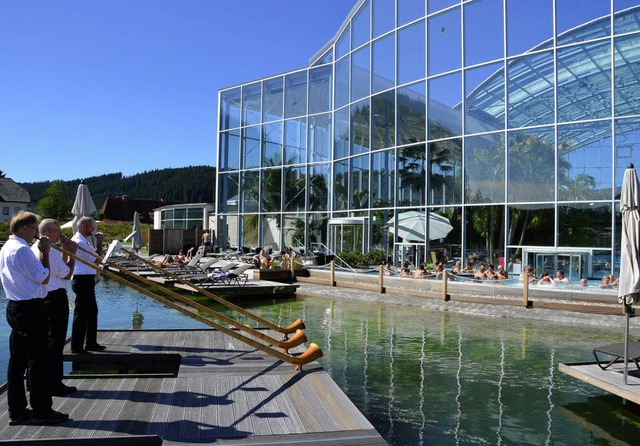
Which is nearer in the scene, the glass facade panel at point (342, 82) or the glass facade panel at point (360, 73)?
the glass facade panel at point (360, 73)

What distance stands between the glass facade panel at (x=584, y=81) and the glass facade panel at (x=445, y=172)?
418 centimetres

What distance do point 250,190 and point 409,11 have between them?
14.1 meters

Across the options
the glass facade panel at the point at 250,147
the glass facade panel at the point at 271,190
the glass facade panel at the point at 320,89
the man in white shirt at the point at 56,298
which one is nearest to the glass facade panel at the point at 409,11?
the glass facade panel at the point at 320,89

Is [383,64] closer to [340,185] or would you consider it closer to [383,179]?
[383,179]

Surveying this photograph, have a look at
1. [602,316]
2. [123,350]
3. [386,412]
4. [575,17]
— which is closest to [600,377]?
[386,412]

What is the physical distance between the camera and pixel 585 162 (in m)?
18.5

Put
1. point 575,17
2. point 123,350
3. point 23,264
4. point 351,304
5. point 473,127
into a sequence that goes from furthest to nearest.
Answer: point 473,127 < point 575,17 < point 351,304 < point 123,350 < point 23,264

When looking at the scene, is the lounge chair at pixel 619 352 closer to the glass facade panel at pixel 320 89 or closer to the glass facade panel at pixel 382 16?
the glass facade panel at pixel 382 16

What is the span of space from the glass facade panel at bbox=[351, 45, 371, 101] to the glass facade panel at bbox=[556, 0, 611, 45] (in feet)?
29.8

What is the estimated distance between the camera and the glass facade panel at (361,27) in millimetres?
26562

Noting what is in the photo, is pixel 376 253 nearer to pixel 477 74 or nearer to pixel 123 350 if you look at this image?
pixel 477 74

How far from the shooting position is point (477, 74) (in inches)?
854

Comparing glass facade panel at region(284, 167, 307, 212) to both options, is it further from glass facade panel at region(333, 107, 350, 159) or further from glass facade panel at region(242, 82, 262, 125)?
glass facade panel at region(242, 82, 262, 125)

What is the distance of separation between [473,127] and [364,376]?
1559cm
